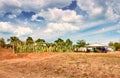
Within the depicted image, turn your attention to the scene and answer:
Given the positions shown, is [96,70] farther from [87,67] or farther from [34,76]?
[34,76]

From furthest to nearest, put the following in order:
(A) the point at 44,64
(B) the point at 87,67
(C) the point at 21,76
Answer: (A) the point at 44,64 < (B) the point at 87,67 < (C) the point at 21,76

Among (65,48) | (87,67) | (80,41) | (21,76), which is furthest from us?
(80,41)

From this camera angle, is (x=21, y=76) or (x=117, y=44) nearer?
(x=21, y=76)

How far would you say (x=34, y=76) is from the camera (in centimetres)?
1881

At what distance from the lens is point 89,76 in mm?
18844

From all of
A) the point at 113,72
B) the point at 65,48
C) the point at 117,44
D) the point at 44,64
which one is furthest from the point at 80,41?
the point at 113,72

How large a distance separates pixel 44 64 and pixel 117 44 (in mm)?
70809

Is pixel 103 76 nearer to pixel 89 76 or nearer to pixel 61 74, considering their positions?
pixel 89 76

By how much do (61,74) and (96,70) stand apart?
9.96 feet

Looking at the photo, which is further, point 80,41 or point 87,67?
point 80,41

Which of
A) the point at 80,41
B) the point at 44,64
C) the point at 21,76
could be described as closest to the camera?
the point at 21,76

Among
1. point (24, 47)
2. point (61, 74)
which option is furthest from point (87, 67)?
point (24, 47)

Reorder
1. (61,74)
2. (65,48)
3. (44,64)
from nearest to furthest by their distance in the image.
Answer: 1. (61,74)
2. (44,64)
3. (65,48)

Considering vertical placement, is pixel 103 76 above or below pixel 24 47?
below
